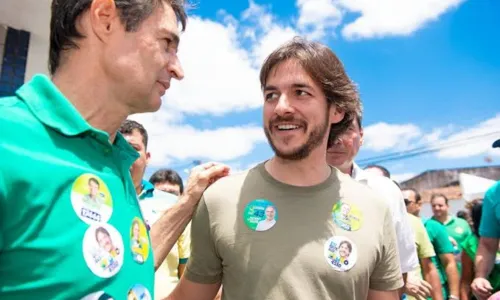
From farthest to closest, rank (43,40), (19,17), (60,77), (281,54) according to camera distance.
A: (43,40), (19,17), (281,54), (60,77)

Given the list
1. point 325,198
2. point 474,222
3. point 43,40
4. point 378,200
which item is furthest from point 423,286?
point 43,40

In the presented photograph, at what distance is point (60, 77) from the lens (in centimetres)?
128

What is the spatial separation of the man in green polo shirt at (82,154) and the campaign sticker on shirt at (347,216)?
2.81 feet

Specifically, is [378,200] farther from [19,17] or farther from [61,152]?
[19,17]

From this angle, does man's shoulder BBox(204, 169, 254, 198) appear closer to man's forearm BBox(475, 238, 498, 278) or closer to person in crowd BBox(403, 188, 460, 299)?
man's forearm BBox(475, 238, 498, 278)

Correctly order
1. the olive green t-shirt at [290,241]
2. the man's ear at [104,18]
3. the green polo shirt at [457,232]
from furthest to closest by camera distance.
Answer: the green polo shirt at [457,232] < the olive green t-shirt at [290,241] < the man's ear at [104,18]

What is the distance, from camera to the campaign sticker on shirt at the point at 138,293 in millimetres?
1098

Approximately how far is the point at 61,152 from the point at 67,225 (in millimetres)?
192

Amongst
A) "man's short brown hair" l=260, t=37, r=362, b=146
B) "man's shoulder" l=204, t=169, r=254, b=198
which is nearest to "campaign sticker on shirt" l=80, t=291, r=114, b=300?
"man's shoulder" l=204, t=169, r=254, b=198

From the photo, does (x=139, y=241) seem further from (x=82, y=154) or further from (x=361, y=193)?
(x=361, y=193)

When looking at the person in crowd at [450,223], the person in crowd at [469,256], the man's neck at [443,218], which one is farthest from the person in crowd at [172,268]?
the man's neck at [443,218]

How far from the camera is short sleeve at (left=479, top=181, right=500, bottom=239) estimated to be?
325 cm

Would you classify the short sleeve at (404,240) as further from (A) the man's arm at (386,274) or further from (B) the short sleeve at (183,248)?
(B) the short sleeve at (183,248)

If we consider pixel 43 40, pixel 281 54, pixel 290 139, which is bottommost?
pixel 290 139
